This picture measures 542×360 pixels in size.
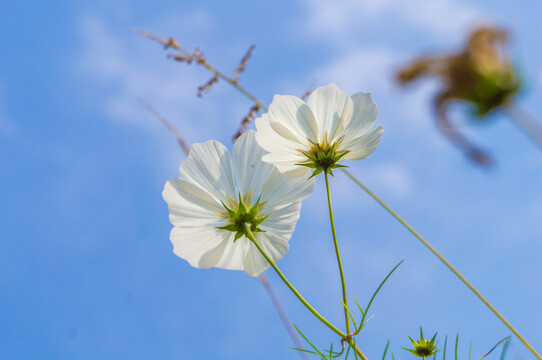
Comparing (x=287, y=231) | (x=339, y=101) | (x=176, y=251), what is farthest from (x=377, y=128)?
(x=176, y=251)

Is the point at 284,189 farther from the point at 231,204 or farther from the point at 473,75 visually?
the point at 473,75

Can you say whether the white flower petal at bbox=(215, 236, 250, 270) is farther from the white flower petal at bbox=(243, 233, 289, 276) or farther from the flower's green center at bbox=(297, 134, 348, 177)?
the flower's green center at bbox=(297, 134, 348, 177)

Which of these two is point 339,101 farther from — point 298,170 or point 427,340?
point 427,340

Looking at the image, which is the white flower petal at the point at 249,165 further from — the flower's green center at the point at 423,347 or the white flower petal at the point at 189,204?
the flower's green center at the point at 423,347

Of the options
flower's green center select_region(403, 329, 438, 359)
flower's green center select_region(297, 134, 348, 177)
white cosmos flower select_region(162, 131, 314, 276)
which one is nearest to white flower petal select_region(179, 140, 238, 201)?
white cosmos flower select_region(162, 131, 314, 276)

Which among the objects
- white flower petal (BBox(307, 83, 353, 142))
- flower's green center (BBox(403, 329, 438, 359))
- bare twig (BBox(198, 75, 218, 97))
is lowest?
flower's green center (BBox(403, 329, 438, 359))

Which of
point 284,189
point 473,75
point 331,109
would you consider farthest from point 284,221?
point 473,75
